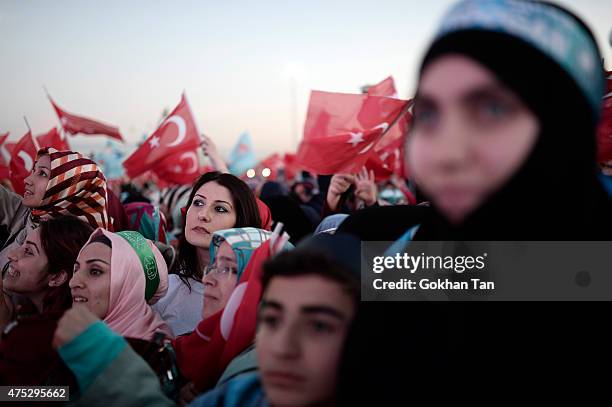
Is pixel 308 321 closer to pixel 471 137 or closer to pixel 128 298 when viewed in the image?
pixel 471 137

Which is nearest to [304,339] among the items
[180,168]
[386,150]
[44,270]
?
[44,270]

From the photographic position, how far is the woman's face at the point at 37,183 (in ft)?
12.8

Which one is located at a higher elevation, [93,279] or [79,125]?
[79,125]

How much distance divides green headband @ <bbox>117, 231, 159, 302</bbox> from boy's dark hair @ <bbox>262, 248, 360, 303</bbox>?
6.71ft

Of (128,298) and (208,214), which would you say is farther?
(208,214)

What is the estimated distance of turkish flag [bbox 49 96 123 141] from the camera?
27.8ft

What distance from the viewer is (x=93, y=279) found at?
267cm

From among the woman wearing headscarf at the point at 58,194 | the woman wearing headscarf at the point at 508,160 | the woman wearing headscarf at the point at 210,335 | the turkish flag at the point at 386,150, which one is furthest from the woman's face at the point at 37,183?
the woman wearing headscarf at the point at 508,160

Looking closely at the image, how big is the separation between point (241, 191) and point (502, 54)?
3013mm

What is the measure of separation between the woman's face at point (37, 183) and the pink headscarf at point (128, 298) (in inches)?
56.8

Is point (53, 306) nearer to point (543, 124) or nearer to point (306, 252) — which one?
point (306, 252)

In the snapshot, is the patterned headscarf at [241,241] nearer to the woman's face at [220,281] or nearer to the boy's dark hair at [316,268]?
the woman's face at [220,281]

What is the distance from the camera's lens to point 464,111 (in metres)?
0.84

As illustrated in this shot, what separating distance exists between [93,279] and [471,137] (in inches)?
99.1
